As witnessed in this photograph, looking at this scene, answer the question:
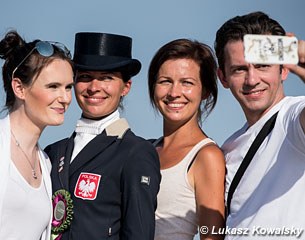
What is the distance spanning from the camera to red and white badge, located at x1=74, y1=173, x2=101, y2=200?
4.92 metres

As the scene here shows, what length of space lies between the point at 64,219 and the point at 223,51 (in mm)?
1912

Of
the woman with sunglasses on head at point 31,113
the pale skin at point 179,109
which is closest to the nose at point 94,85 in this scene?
the woman with sunglasses on head at point 31,113

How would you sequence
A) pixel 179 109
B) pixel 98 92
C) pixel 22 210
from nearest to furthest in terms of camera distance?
pixel 22 210
pixel 98 92
pixel 179 109

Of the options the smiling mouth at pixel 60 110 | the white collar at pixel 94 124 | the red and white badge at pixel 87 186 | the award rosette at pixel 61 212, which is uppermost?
the smiling mouth at pixel 60 110

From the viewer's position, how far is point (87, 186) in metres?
4.96

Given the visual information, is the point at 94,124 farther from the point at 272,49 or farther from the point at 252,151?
the point at 272,49

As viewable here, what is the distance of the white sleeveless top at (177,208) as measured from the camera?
515 centimetres

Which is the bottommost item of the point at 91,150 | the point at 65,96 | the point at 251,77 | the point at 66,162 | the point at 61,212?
the point at 61,212

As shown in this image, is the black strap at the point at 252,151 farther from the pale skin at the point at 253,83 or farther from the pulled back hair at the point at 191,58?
the pulled back hair at the point at 191,58

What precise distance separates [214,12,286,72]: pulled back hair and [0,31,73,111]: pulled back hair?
1322 mm

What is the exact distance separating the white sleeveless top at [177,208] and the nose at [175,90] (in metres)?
0.61

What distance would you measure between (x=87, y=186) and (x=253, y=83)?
158 centimetres

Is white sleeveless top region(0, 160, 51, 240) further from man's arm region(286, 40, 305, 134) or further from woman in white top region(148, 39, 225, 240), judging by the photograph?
man's arm region(286, 40, 305, 134)

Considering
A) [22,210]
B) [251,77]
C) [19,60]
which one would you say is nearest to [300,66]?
[251,77]
